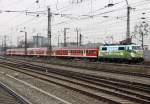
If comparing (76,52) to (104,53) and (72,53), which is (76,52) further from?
(104,53)

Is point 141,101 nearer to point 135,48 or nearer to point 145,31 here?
point 135,48

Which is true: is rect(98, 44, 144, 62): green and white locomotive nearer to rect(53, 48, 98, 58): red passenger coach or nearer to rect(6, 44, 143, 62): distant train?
rect(6, 44, 143, 62): distant train

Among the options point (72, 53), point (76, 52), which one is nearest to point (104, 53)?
point (76, 52)

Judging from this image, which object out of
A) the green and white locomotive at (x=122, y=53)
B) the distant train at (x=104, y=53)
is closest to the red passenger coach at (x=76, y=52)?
the distant train at (x=104, y=53)

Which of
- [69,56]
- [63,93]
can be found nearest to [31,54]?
[69,56]

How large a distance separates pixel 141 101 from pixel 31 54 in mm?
87602

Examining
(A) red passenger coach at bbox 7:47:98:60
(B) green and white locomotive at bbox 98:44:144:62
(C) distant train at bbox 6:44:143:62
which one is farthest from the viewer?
(A) red passenger coach at bbox 7:47:98:60

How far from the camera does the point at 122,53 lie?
179 ft

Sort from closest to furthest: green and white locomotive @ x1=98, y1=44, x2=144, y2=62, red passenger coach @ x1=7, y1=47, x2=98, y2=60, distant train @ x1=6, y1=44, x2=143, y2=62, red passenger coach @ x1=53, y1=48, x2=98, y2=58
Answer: green and white locomotive @ x1=98, y1=44, x2=144, y2=62
distant train @ x1=6, y1=44, x2=143, y2=62
red passenger coach @ x1=53, y1=48, x2=98, y2=58
red passenger coach @ x1=7, y1=47, x2=98, y2=60

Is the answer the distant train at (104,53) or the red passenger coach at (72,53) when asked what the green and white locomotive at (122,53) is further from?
the red passenger coach at (72,53)

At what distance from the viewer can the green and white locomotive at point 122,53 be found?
5250 cm

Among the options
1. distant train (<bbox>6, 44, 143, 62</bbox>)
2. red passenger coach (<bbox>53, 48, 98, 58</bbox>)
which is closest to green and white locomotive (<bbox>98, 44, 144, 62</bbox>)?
distant train (<bbox>6, 44, 143, 62</bbox>)

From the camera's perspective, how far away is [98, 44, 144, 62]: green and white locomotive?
5250 centimetres

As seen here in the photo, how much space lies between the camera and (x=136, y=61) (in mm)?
52438
